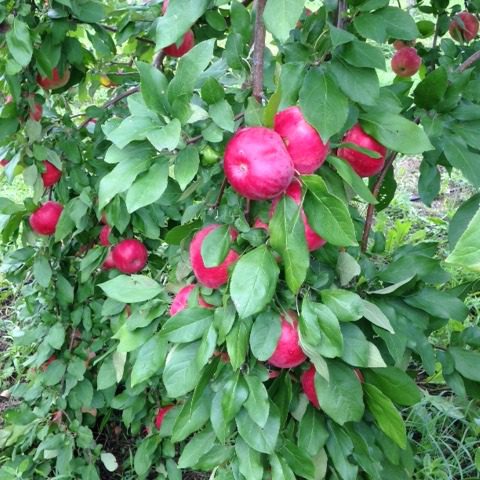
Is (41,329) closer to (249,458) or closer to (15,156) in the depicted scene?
(15,156)

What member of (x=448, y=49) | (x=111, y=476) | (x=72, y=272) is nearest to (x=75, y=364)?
(x=72, y=272)

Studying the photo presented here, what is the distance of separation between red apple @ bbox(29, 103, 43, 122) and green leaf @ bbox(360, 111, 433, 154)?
966mm

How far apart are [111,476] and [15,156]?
1188mm

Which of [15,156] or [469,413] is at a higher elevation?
[15,156]

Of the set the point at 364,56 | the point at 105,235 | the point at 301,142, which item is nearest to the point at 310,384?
the point at 301,142

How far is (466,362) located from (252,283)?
0.67 metres

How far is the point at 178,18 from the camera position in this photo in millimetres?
832

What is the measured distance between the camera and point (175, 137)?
74 centimetres

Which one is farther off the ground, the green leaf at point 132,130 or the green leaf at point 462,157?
the green leaf at point 132,130

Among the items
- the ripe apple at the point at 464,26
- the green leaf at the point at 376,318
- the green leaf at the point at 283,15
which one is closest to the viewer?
the green leaf at the point at 283,15

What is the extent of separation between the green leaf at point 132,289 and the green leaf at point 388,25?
54cm

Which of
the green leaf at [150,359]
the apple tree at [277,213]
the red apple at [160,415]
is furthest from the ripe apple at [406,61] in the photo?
the red apple at [160,415]

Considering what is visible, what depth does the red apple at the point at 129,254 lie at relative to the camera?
1.55 meters

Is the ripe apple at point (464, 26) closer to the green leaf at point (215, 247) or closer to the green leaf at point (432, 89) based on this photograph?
the green leaf at point (432, 89)
